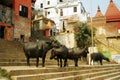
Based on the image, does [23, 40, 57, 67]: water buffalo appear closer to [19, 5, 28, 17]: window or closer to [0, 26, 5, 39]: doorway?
[0, 26, 5, 39]: doorway

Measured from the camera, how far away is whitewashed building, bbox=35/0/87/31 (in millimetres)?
49688

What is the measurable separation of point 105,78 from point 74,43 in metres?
18.0

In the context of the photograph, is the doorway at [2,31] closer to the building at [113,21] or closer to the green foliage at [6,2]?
the green foliage at [6,2]

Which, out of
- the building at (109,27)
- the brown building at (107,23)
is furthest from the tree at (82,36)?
the brown building at (107,23)

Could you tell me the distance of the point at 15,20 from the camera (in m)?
28.3

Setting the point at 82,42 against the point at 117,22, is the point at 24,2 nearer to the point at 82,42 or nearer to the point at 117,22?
the point at 82,42

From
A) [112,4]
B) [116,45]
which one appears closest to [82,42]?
[116,45]

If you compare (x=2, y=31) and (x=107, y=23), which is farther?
(x=107, y=23)

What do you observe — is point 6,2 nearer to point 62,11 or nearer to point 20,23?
point 20,23

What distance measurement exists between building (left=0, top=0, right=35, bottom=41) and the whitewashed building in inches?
716

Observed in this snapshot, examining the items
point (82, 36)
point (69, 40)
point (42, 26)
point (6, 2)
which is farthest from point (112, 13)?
point (6, 2)

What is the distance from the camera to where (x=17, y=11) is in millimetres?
28766

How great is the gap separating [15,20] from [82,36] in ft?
31.8

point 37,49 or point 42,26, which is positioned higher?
point 42,26
